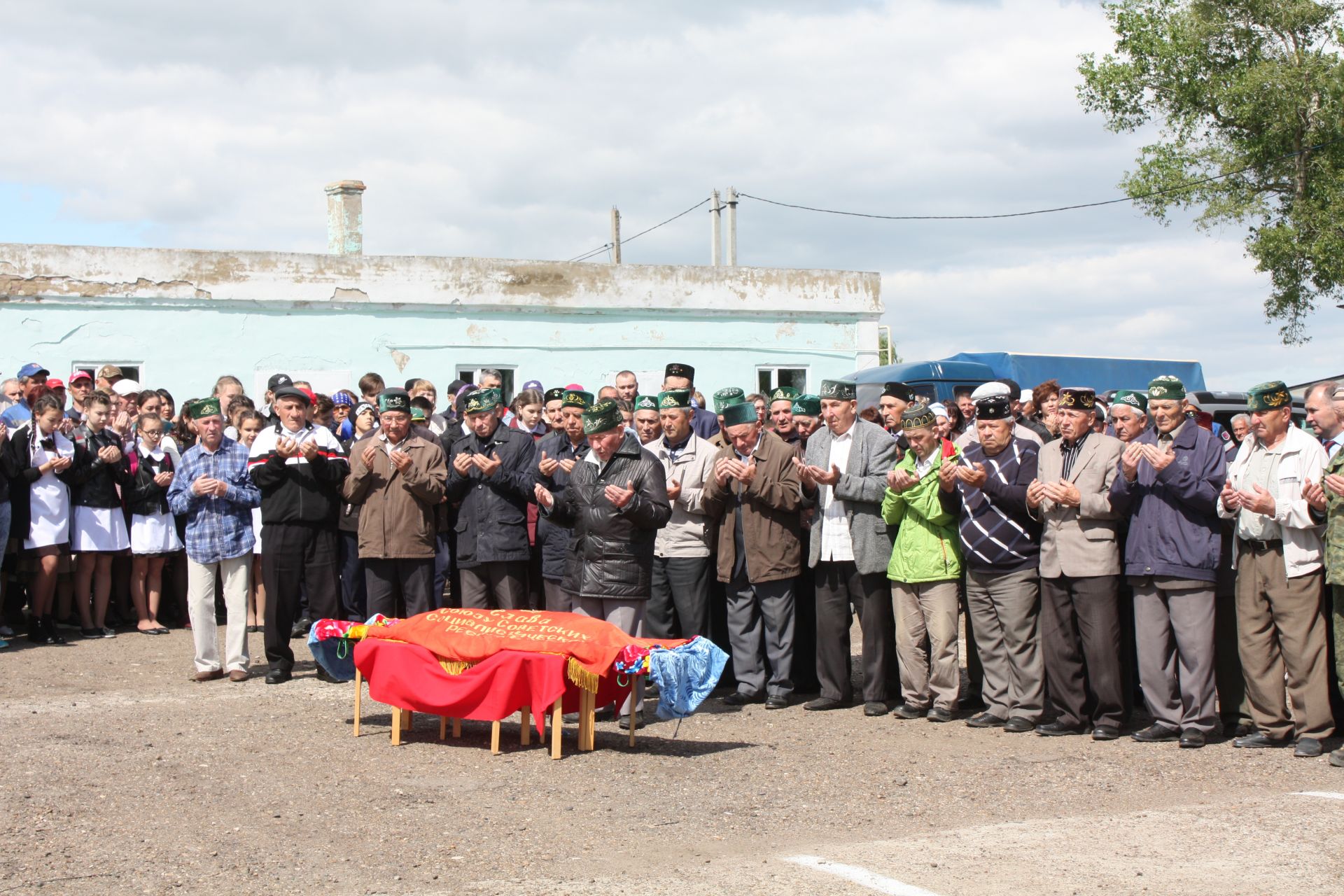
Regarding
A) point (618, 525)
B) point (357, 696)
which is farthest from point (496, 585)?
point (357, 696)

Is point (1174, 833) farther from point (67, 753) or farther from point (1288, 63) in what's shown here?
point (1288, 63)

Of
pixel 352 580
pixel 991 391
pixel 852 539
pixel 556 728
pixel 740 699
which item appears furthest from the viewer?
pixel 352 580

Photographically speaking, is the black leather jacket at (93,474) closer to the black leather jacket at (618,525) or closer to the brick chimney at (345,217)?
the black leather jacket at (618,525)

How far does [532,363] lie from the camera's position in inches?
1012

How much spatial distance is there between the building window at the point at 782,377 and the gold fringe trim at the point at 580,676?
20.2 metres

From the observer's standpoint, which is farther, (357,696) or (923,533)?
(923,533)

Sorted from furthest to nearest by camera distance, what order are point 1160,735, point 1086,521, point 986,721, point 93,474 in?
point 93,474
point 986,721
point 1086,521
point 1160,735

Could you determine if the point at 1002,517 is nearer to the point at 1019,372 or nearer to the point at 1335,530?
the point at 1335,530

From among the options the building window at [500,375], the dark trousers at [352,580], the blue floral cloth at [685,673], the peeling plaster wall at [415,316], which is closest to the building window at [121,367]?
the peeling plaster wall at [415,316]

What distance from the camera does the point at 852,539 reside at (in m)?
9.52

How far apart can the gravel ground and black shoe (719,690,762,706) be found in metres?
0.32

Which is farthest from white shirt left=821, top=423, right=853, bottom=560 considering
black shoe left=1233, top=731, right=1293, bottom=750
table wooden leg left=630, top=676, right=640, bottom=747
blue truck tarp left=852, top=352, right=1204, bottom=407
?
blue truck tarp left=852, top=352, right=1204, bottom=407

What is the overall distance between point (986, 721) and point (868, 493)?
1.66 metres

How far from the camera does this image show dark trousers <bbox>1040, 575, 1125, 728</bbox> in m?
8.46
